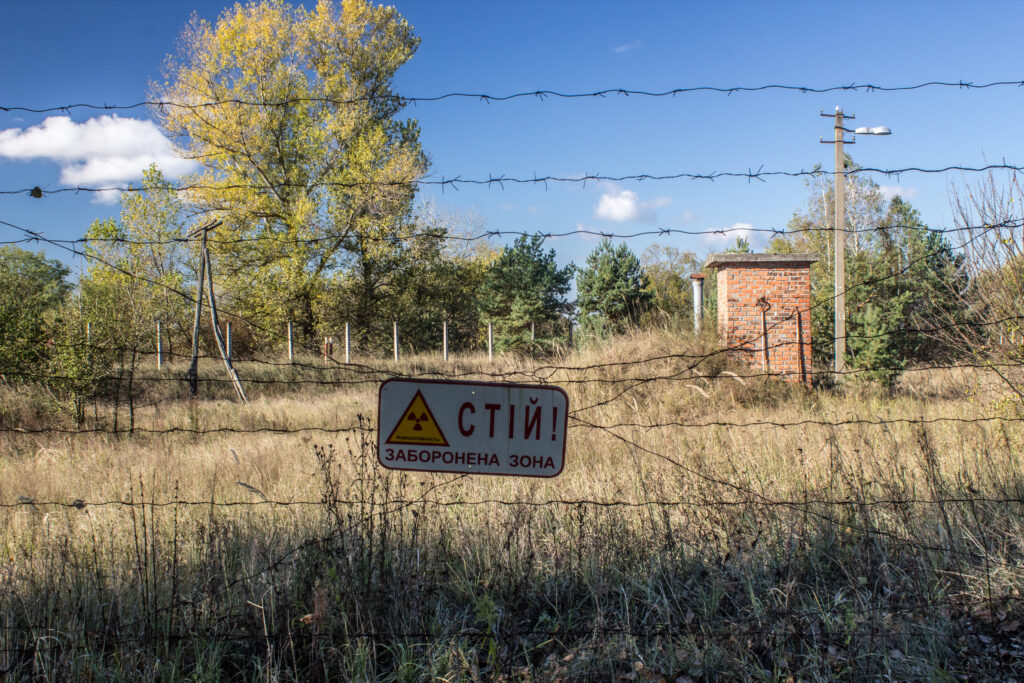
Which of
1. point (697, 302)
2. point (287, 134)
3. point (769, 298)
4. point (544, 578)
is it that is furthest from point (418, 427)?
point (287, 134)

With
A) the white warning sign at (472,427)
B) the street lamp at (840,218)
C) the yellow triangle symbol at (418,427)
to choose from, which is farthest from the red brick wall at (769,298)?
the yellow triangle symbol at (418,427)

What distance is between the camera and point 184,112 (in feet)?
80.7

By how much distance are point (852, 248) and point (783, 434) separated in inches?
1175

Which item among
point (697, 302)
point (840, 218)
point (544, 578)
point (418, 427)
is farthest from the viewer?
point (840, 218)

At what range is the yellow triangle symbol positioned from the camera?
8.60 feet

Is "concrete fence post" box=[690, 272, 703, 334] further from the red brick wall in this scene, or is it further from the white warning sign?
the white warning sign

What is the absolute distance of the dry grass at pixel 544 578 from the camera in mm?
2652

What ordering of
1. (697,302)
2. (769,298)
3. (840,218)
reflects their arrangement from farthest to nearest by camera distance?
(840,218) < (697,302) < (769,298)

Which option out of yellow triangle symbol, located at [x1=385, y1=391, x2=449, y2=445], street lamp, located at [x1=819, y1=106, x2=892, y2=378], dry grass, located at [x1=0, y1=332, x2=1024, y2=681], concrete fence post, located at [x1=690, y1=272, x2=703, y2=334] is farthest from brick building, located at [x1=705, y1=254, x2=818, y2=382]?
yellow triangle symbol, located at [x1=385, y1=391, x2=449, y2=445]

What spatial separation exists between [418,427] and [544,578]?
1.28 meters

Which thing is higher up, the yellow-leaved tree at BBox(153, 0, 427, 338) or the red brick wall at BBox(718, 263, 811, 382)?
the yellow-leaved tree at BBox(153, 0, 427, 338)

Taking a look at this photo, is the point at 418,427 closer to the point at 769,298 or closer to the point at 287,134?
the point at 769,298

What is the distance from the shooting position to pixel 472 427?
2.65 m

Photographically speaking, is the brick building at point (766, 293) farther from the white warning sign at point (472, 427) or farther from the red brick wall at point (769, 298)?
the white warning sign at point (472, 427)
